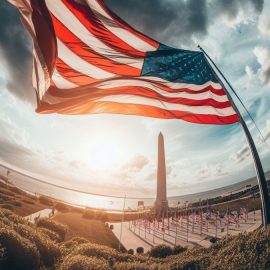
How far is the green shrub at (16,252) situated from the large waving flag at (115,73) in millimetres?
3405

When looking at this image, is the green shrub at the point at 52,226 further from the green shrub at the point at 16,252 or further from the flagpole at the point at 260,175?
the flagpole at the point at 260,175

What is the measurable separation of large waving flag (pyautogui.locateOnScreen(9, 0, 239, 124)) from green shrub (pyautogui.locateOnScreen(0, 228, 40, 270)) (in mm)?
3405

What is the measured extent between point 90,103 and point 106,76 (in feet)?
3.22

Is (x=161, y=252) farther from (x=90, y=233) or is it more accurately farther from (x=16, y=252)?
(x=90, y=233)

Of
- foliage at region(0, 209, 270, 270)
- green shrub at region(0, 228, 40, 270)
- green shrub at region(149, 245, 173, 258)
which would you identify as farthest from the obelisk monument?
green shrub at region(0, 228, 40, 270)

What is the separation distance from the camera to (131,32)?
7582 mm

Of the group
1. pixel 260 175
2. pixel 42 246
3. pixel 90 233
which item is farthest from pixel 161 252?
pixel 90 233

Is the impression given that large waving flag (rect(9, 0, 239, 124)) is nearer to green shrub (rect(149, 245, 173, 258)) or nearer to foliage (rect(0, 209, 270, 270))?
foliage (rect(0, 209, 270, 270))

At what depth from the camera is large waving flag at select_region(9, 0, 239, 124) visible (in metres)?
7.06

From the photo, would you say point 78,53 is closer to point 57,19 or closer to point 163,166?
point 57,19

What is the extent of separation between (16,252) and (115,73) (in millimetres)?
5423

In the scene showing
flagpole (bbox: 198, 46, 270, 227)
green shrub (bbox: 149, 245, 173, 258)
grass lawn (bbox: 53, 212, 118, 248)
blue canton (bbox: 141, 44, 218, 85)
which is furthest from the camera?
grass lawn (bbox: 53, 212, 118, 248)

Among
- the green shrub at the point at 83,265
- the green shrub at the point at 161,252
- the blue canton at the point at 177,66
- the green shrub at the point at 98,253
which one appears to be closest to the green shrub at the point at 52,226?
the green shrub at the point at 161,252

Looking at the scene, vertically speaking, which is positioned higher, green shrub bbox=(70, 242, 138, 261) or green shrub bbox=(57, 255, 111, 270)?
green shrub bbox=(70, 242, 138, 261)
